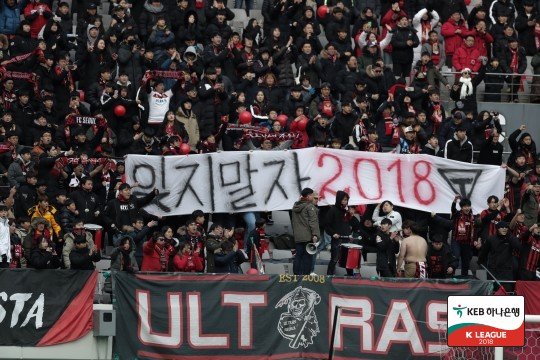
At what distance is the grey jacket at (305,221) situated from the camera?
26922 mm

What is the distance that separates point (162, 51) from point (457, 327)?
13.6m

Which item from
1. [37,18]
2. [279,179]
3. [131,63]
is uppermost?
[37,18]

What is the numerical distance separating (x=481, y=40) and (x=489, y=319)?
1603 centimetres

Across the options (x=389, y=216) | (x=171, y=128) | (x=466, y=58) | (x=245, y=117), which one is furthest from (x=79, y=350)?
(x=466, y=58)

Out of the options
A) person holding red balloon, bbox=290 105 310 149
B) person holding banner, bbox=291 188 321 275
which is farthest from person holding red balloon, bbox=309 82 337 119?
person holding banner, bbox=291 188 321 275

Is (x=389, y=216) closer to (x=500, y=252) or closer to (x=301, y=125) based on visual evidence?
(x=500, y=252)

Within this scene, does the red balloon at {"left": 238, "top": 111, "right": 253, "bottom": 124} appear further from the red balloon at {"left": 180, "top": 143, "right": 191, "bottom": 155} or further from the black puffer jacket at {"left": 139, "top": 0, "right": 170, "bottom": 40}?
the black puffer jacket at {"left": 139, "top": 0, "right": 170, "bottom": 40}

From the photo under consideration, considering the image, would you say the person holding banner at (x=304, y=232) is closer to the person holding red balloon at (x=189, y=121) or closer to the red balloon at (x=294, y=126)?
the red balloon at (x=294, y=126)

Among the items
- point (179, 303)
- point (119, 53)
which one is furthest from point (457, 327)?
point (119, 53)

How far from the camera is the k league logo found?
84.0 ft

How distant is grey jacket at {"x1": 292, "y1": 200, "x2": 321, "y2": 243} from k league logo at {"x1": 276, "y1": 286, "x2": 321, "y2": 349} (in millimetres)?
1425

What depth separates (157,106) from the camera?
99.3 feet

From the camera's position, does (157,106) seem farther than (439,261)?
Yes

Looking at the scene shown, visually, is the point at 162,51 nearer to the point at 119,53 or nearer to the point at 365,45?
the point at 119,53
